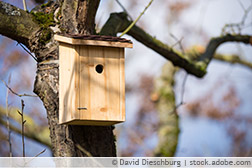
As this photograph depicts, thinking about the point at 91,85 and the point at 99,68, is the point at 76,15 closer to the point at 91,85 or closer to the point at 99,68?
the point at 99,68

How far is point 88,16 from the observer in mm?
2895

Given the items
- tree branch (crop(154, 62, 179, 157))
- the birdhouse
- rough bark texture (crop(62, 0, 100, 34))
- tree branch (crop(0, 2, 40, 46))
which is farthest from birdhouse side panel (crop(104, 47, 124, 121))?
tree branch (crop(154, 62, 179, 157))

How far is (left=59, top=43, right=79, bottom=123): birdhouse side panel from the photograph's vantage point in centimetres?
253

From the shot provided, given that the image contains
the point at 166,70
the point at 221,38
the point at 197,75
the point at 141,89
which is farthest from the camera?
the point at 141,89

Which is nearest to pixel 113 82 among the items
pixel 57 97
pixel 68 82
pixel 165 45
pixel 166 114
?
pixel 68 82

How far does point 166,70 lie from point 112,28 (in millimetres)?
4830

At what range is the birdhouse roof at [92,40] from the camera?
2564 millimetres

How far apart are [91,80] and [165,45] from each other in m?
1.55

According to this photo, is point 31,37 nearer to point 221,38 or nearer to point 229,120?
point 221,38

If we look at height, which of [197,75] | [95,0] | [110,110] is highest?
[95,0]

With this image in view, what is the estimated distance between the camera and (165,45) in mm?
3980

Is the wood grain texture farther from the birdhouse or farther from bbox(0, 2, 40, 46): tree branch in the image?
bbox(0, 2, 40, 46): tree branch

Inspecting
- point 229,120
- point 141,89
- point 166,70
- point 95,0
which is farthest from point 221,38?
point 229,120

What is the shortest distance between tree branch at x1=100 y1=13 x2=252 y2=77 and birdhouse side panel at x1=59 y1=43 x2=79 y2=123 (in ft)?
2.25
